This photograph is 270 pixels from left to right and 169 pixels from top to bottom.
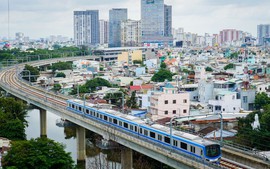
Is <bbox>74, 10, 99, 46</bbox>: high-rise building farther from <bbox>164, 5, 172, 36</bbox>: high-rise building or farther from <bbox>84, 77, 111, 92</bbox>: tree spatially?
<bbox>84, 77, 111, 92</bbox>: tree

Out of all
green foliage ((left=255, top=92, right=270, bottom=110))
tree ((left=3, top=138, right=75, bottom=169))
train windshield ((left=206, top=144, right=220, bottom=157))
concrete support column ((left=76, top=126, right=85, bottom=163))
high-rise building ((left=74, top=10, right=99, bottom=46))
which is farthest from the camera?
high-rise building ((left=74, top=10, right=99, bottom=46))

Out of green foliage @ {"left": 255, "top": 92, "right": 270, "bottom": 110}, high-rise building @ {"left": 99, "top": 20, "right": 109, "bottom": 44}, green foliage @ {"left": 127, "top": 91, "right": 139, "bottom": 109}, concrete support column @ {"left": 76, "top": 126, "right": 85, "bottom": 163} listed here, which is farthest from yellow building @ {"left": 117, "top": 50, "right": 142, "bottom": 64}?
high-rise building @ {"left": 99, "top": 20, "right": 109, "bottom": 44}

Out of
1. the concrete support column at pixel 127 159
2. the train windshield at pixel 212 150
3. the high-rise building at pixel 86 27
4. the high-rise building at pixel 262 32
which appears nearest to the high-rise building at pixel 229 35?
the high-rise building at pixel 262 32

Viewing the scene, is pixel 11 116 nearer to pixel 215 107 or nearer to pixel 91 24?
pixel 215 107

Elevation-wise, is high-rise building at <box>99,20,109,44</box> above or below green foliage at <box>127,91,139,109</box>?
above

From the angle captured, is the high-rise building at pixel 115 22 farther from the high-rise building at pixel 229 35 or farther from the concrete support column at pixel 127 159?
the concrete support column at pixel 127 159

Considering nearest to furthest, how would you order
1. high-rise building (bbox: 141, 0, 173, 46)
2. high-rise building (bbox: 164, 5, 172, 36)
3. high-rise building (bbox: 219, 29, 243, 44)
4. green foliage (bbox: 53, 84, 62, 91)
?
green foliage (bbox: 53, 84, 62, 91), high-rise building (bbox: 141, 0, 173, 46), high-rise building (bbox: 164, 5, 172, 36), high-rise building (bbox: 219, 29, 243, 44)
